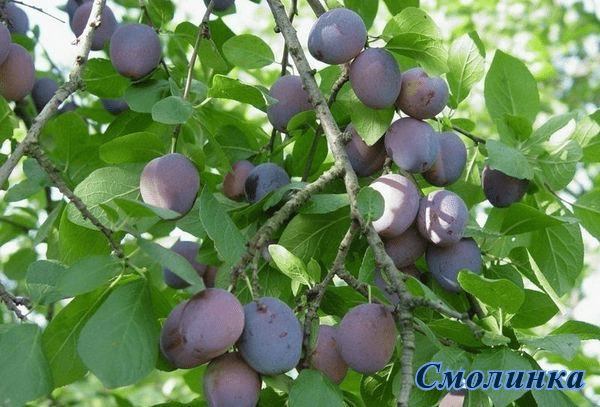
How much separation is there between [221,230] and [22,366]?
0.25 metres

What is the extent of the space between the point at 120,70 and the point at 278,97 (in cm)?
25

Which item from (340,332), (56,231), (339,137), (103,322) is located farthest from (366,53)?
(56,231)

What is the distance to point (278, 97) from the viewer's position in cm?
126

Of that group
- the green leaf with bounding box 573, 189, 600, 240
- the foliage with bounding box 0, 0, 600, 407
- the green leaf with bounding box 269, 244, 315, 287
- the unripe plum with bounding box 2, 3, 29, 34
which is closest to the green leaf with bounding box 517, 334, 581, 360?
the foliage with bounding box 0, 0, 600, 407

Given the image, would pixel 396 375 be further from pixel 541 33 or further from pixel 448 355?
pixel 541 33

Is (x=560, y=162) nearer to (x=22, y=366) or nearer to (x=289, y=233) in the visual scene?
(x=289, y=233)

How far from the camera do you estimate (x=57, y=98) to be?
100 centimetres

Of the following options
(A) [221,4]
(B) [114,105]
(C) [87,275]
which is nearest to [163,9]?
(A) [221,4]

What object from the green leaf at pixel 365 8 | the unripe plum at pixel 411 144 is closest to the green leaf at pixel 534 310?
the unripe plum at pixel 411 144

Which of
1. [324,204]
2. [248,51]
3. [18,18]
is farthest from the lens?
[18,18]

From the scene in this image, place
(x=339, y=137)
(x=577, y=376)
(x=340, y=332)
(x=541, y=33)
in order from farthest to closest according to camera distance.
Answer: (x=541, y=33) → (x=577, y=376) → (x=339, y=137) → (x=340, y=332)

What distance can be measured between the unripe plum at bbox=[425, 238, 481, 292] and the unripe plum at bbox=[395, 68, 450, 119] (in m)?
0.18

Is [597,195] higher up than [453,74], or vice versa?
[453,74]

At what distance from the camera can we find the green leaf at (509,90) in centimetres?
136
